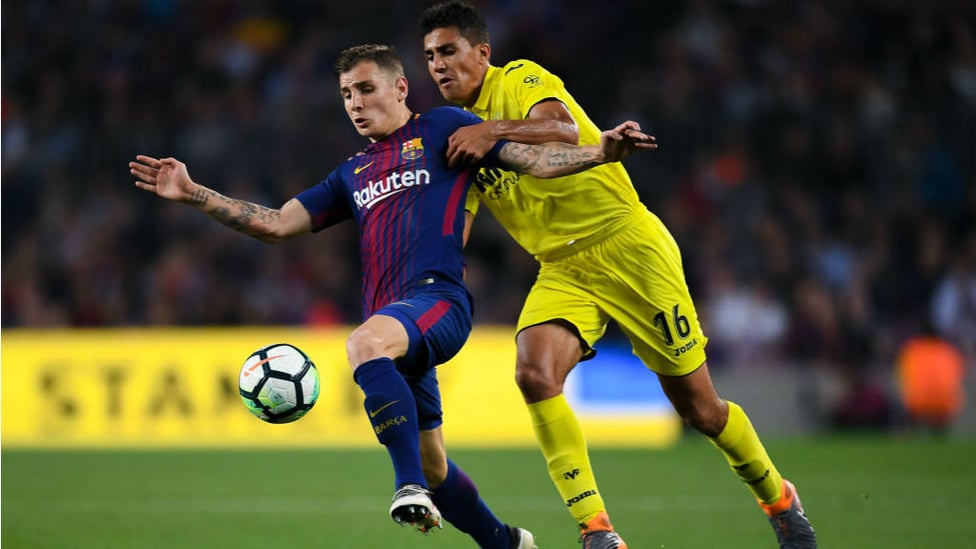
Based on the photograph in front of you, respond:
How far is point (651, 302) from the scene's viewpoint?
5.80 m

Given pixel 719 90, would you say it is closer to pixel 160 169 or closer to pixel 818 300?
pixel 818 300

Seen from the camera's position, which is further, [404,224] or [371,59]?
[371,59]

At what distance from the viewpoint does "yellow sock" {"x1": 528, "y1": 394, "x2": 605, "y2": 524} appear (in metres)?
5.54

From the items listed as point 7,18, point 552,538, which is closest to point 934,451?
point 552,538

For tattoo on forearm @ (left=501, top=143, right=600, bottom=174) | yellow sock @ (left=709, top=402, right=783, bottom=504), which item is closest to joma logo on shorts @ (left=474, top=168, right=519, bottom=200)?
tattoo on forearm @ (left=501, top=143, right=600, bottom=174)

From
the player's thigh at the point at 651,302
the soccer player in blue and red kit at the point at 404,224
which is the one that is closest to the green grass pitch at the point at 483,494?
the player's thigh at the point at 651,302

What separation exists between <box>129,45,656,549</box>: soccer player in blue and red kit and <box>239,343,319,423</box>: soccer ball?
0.88ft

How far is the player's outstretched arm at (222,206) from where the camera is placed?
5375 mm

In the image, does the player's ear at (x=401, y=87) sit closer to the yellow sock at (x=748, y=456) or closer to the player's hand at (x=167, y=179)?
the player's hand at (x=167, y=179)

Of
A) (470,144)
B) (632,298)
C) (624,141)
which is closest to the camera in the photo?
(624,141)

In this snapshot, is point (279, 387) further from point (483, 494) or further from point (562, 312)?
point (483, 494)

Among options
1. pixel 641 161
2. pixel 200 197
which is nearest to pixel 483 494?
pixel 200 197

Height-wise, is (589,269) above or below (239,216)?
below

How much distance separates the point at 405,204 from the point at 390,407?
0.91 meters
